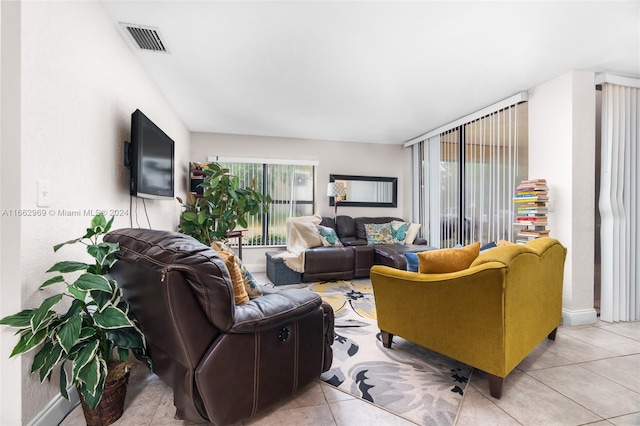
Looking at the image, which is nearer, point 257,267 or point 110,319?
point 110,319

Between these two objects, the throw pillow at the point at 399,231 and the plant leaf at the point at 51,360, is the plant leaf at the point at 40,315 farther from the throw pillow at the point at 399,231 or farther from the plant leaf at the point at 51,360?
the throw pillow at the point at 399,231

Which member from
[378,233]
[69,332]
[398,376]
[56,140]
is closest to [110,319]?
[69,332]

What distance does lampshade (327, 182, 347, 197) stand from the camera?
5.00m

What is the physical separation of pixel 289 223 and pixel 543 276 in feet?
10.8

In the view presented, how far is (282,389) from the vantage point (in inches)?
55.9

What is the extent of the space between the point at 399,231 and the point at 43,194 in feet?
15.0

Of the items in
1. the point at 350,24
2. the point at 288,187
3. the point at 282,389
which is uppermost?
the point at 350,24

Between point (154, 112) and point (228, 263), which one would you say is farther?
point (154, 112)

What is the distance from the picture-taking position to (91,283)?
114cm

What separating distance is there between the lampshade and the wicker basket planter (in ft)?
13.0

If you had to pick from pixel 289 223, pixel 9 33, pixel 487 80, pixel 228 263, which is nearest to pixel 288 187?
pixel 289 223

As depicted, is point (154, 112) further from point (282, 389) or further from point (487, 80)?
point (487, 80)

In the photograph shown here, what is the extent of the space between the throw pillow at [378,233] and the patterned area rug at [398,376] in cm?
235

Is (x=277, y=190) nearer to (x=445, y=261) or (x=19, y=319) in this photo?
(x=445, y=261)
